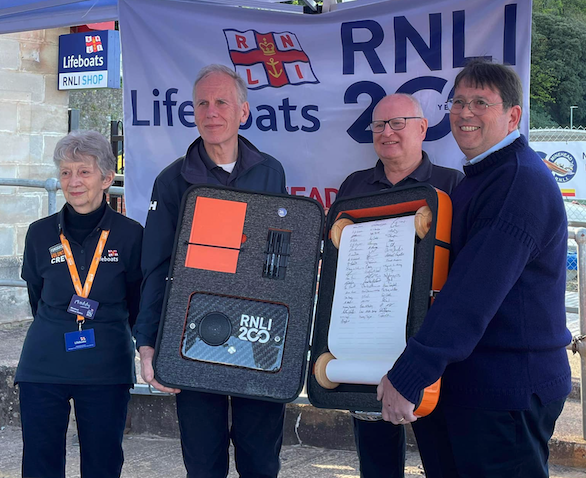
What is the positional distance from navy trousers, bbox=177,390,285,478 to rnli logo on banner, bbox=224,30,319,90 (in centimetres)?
Answer: 164

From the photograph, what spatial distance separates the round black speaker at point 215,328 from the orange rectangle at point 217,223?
0.80 ft

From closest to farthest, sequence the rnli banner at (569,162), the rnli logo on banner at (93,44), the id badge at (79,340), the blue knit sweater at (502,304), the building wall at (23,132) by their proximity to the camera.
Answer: the blue knit sweater at (502,304), the id badge at (79,340), the building wall at (23,132), the rnli logo on banner at (93,44), the rnli banner at (569,162)

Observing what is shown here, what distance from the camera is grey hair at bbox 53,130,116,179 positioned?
2.85 meters

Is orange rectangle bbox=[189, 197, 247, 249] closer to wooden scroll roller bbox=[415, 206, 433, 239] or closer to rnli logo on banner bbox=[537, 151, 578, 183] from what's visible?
wooden scroll roller bbox=[415, 206, 433, 239]

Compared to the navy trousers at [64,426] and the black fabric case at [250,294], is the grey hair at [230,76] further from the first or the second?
the navy trousers at [64,426]

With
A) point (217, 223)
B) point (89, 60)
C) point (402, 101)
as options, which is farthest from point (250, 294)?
point (89, 60)

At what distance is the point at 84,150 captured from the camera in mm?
2855

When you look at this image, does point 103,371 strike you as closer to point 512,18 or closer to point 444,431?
point 444,431

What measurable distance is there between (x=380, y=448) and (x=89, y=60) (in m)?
6.25

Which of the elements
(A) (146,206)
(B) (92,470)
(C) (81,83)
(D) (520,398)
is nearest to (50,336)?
(B) (92,470)

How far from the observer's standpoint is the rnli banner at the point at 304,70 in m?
3.30

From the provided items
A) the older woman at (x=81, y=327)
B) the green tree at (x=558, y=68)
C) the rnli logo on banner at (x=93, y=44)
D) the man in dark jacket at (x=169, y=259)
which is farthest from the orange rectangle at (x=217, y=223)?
the green tree at (x=558, y=68)

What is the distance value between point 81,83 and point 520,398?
6.16 m

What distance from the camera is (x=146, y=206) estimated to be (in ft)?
12.4
